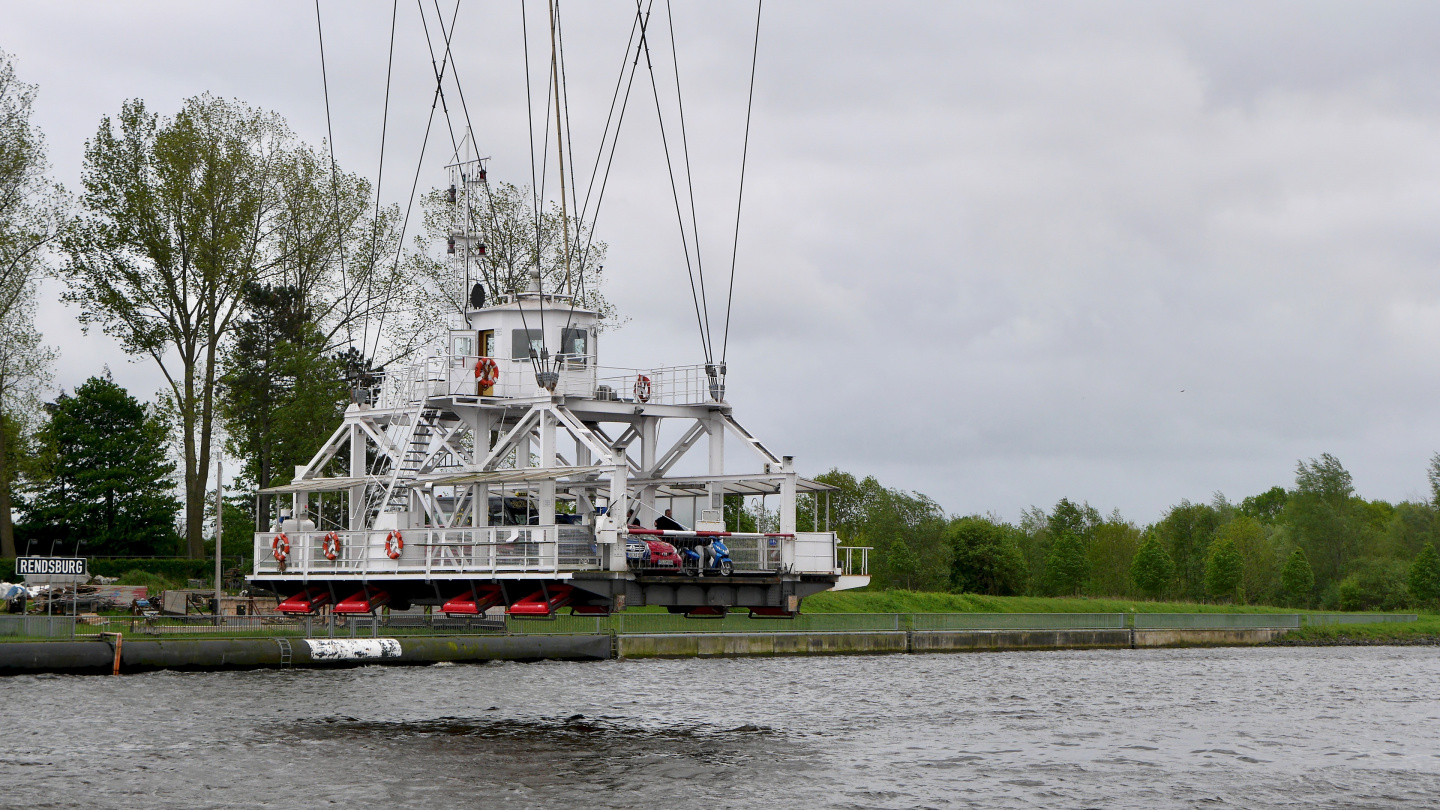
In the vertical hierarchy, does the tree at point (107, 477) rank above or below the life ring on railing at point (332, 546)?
above

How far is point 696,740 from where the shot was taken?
4216cm

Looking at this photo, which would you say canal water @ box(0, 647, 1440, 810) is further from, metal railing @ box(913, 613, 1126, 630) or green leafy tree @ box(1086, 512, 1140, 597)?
green leafy tree @ box(1086, 512, 1140, 597)

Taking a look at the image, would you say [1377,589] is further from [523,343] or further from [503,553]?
[503,553]

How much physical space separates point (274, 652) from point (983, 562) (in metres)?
70.6

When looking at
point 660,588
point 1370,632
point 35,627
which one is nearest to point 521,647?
point 35,627

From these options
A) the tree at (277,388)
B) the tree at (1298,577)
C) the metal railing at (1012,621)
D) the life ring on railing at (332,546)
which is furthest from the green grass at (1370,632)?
the life ring on railing at (332,546)

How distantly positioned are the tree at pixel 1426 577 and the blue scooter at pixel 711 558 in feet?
332

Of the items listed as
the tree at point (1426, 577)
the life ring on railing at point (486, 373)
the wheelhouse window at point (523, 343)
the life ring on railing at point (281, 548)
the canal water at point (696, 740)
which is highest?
the wheelhouse window at point (523, 343)

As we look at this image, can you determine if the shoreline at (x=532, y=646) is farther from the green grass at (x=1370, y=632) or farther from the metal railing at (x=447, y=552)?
the metal railing at (x=447, y=552)

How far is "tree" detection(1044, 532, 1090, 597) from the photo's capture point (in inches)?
4833

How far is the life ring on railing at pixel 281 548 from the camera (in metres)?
36.6

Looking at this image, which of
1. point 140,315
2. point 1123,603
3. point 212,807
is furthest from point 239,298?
point 1123,603

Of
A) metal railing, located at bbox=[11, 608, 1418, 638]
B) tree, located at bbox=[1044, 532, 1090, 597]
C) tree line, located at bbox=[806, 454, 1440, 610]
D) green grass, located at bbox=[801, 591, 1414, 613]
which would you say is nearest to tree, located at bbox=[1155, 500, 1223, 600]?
tree line, located at bbox=[806, 454, 1440, 610]

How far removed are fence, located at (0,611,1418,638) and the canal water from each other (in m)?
2.58
